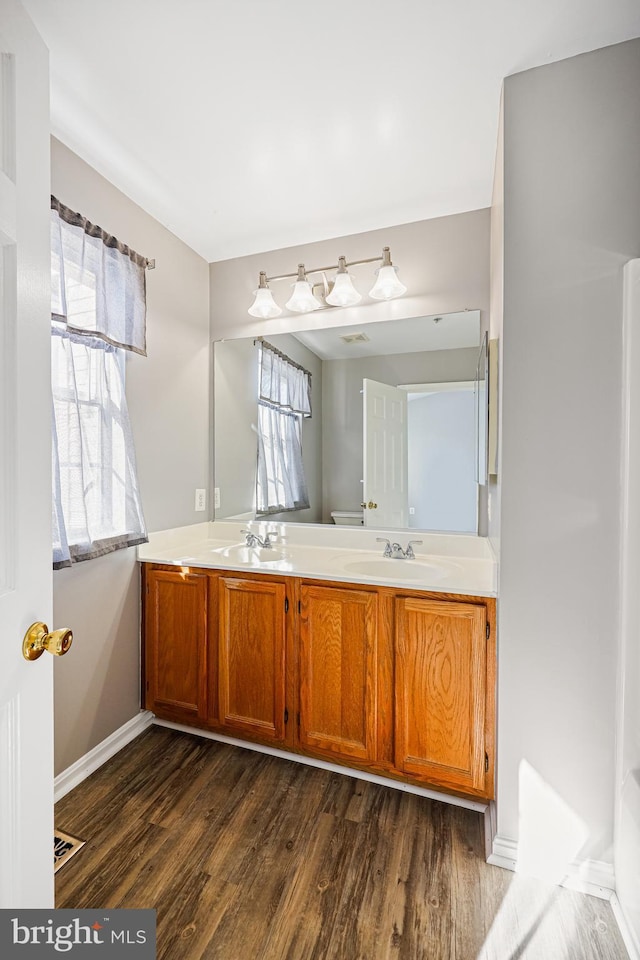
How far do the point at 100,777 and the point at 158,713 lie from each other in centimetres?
34

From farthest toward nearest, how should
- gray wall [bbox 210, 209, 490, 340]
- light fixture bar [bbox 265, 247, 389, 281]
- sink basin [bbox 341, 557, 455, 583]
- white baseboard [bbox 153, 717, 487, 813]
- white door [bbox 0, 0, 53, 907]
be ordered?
light fixture bar [bbox 265, 247, 389, 281], gray wall [bbox 210, 209, 490, 340], sink basin [bbox 341, 557, 455, 583], white baseboard [bbox 153, 717, 487, 813], white door [bbox 0, 0, 53, 907]

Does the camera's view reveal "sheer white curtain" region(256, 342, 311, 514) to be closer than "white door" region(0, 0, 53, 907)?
No

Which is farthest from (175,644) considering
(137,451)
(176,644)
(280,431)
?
(280,431)

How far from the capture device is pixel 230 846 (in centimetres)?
152

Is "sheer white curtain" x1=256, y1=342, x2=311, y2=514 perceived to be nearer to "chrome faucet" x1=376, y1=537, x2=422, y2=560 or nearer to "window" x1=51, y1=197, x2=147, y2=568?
"chrome faucet" x1=376, y1=537, x2=422, y2=560

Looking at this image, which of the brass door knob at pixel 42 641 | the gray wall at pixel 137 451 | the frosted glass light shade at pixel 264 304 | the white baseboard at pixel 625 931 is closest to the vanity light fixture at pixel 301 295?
the frosted glass light shade at pixel 264 304

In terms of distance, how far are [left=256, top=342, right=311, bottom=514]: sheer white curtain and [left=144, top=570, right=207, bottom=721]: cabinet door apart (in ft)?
2.10

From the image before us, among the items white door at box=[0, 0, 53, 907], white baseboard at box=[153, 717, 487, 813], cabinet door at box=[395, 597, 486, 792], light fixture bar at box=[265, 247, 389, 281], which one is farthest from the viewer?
light fixture bar at box=[265, 247, 389, 281]

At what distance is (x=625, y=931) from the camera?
1231mm

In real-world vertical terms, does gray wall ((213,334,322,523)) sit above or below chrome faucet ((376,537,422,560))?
above

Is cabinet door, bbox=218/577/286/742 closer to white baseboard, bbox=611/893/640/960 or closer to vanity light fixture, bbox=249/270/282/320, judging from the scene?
white baseboard, bbox=611/893/640/960

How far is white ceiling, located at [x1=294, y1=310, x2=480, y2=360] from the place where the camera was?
2166 millimetres

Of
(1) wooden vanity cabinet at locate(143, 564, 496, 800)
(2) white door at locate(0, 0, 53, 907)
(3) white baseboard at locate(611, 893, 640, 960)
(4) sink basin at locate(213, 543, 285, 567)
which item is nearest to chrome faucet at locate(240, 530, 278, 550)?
(4) sink basin at locate(213, 543, 285, 567)

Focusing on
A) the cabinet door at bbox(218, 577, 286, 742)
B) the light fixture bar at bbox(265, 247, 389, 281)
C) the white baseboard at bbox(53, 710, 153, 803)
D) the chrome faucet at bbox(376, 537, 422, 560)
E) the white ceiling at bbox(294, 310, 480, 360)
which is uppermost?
the light fixture bar at bbox(265, 247, 389, 281)
